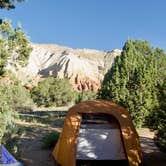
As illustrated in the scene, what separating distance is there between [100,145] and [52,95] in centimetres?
3855

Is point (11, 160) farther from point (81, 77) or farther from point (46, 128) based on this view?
point (81, 77)

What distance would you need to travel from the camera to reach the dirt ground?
12.4 m

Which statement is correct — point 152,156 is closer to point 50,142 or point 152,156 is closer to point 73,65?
point 50,142

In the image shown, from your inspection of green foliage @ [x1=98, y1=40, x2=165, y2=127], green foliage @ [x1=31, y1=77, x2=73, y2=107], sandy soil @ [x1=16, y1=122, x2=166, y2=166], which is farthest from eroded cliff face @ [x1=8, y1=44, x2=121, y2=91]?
sandy soil @ [x1=16, y1=122, x2=166, y2=166]

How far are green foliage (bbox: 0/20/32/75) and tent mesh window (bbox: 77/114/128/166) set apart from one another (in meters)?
3.08

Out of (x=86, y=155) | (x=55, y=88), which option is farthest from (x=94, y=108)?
(x=55, y=88)

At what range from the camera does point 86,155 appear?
38.2ft

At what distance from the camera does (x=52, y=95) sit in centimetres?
4997

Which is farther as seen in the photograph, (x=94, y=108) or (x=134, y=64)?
(x=134, y=64)

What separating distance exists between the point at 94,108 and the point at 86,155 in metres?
1.54

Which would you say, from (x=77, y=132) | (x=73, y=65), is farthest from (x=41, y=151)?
(x=73, y=65)

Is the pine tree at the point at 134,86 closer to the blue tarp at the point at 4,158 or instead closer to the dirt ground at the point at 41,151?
the dirt ground at the point at 41,151

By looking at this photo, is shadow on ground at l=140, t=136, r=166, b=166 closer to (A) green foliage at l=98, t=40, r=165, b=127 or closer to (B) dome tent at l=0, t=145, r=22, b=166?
(A) green foliage at l=98, t=40, r=165, b=127

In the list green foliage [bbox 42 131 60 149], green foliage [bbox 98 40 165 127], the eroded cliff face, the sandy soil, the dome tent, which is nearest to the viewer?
the dome tent
